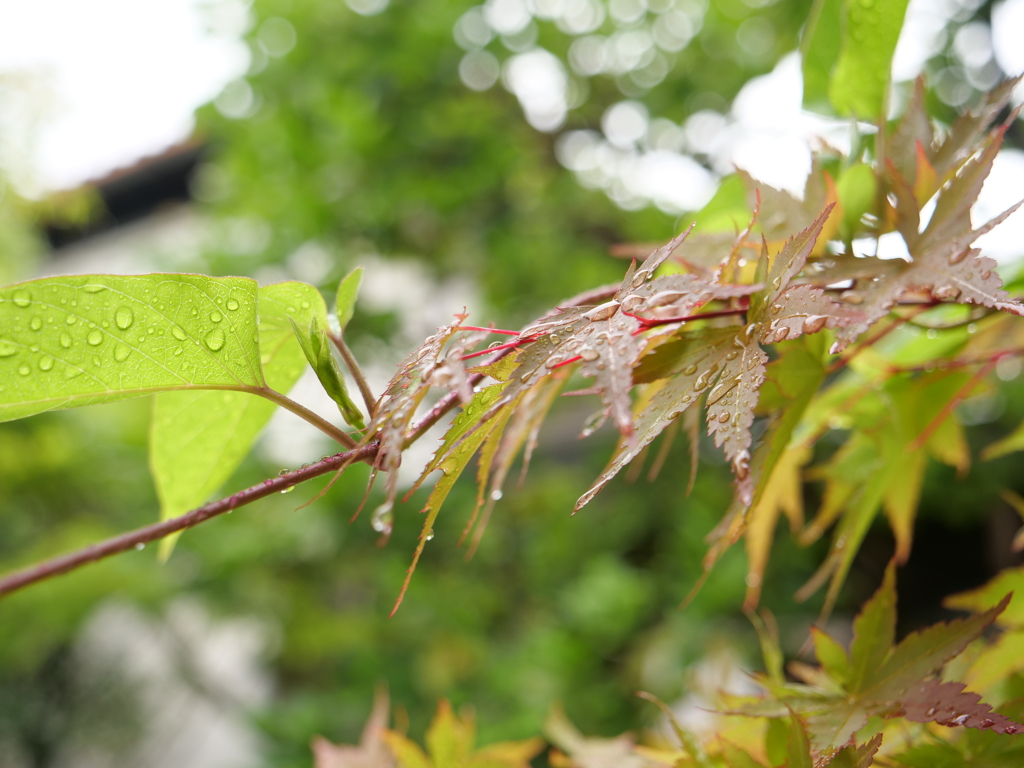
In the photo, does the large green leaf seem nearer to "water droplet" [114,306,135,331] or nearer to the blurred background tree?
"water droplet" [114,306,135,331]

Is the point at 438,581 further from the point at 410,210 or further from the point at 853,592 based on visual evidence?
the point at 853,592

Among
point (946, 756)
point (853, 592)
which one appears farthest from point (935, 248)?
point (853, 592)

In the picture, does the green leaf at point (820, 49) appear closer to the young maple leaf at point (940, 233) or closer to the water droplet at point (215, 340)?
the young maple leaf at point (940, 233)

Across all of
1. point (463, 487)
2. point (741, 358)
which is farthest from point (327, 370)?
point (463, 487)

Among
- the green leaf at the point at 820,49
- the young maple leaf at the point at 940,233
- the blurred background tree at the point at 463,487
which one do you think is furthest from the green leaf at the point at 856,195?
the blurred background tree at the point at 463,487

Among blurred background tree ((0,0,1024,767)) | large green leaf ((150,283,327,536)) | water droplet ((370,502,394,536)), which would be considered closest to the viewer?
water droplet ((370,502,394,536))

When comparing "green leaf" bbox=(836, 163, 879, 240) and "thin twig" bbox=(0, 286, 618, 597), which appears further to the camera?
"green leaf" bbox=(836, 163, 879, 240)

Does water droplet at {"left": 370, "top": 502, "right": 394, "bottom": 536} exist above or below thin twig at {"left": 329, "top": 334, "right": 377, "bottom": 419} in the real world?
below

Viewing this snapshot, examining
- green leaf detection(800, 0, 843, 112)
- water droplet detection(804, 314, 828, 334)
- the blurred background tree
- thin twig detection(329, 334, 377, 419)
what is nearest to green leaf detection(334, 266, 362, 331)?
thin twig detection(329, 334, 377, 419)
